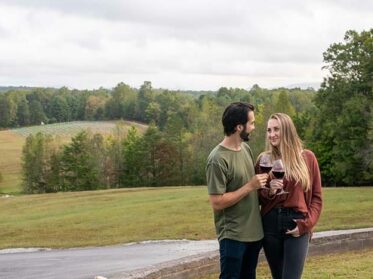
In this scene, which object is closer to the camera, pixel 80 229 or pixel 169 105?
pixel 80 229

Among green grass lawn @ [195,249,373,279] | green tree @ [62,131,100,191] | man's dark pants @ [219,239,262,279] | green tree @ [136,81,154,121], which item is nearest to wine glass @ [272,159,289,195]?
man's dark pants @ [219,239,262,279]

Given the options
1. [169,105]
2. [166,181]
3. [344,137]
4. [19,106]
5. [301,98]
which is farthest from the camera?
[19,106]

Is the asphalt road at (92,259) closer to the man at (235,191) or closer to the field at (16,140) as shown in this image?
the man at (235,191)

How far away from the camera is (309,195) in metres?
4.31

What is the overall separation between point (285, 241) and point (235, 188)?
1.78 ft

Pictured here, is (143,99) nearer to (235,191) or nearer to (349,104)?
(349,104)

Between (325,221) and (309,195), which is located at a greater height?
(309,195)

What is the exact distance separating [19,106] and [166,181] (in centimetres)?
9107

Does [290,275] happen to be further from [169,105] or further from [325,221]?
[169,105]

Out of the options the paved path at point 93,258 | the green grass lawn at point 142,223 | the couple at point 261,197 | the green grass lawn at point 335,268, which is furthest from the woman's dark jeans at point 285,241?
the green grass lawn at point 142,223

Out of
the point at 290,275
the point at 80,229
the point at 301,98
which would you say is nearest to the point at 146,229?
the point at 80,229

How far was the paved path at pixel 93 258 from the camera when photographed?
32.1 feet

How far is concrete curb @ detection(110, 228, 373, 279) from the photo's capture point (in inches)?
259

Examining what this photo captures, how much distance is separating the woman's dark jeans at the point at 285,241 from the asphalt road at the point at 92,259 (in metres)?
4.54
